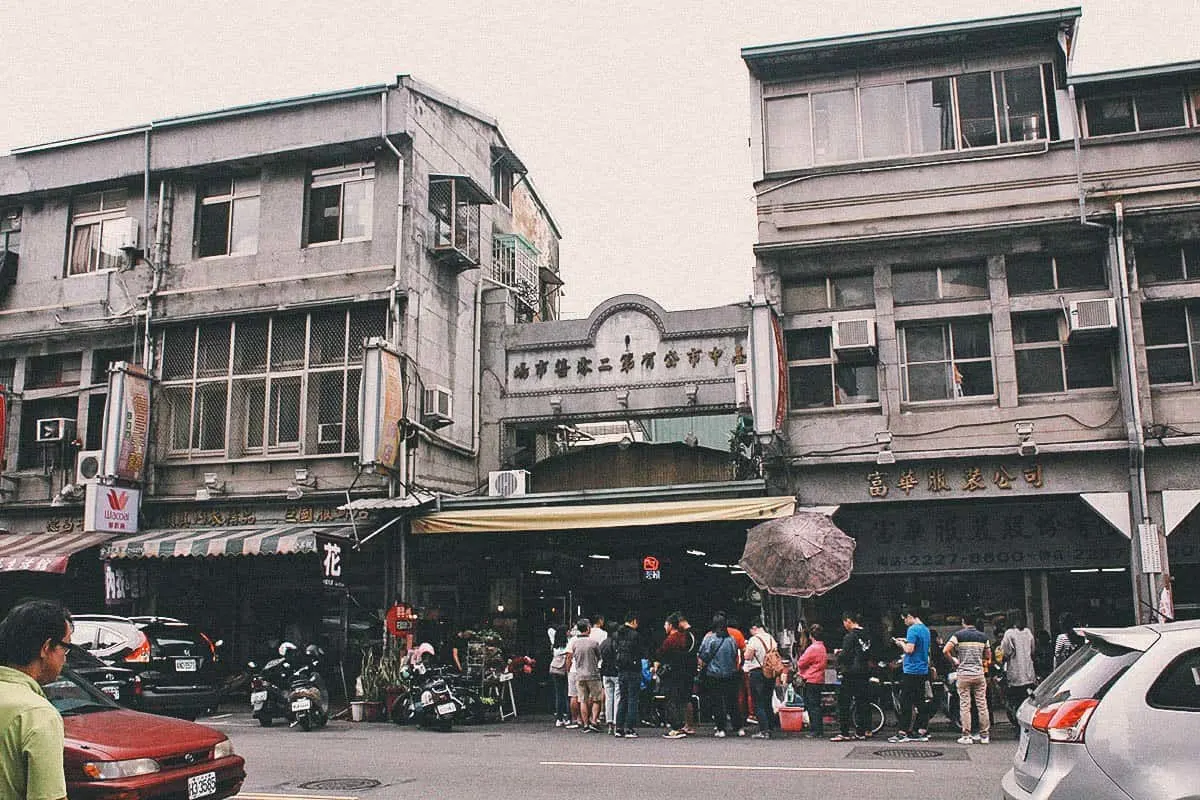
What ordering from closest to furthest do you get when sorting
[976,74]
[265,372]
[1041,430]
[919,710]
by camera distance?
[919,710], [1041,430], [976,74], [265,372]

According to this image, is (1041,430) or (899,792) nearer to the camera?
(899,792)

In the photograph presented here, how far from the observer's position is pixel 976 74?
19.5 meters

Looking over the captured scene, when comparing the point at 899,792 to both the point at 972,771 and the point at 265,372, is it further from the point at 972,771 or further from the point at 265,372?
the point at 265,372

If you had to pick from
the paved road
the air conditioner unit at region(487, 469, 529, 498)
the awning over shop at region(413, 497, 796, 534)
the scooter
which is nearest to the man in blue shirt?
the paved road

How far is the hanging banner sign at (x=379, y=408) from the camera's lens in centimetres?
1903

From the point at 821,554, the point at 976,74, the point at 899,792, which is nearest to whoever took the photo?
the point at 899,792

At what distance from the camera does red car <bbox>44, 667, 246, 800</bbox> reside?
7.42 m

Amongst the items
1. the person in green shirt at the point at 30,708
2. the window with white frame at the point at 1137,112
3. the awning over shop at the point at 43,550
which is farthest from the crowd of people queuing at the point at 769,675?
the person in green shirt at the point at 30,708

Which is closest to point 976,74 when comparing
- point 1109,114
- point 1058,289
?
point 1109,114

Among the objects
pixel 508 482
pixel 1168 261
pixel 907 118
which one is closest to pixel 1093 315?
pixel 1168 261

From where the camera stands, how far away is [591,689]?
16500mm

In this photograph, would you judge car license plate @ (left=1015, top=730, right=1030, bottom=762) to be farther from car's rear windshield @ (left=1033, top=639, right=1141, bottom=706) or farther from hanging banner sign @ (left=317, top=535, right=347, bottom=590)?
hanging banner sign @ (left=317, top=535, right=347, bottom=590)

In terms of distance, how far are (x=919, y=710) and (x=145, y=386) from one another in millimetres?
16092

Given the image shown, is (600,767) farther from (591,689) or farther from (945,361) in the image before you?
(945,361)
